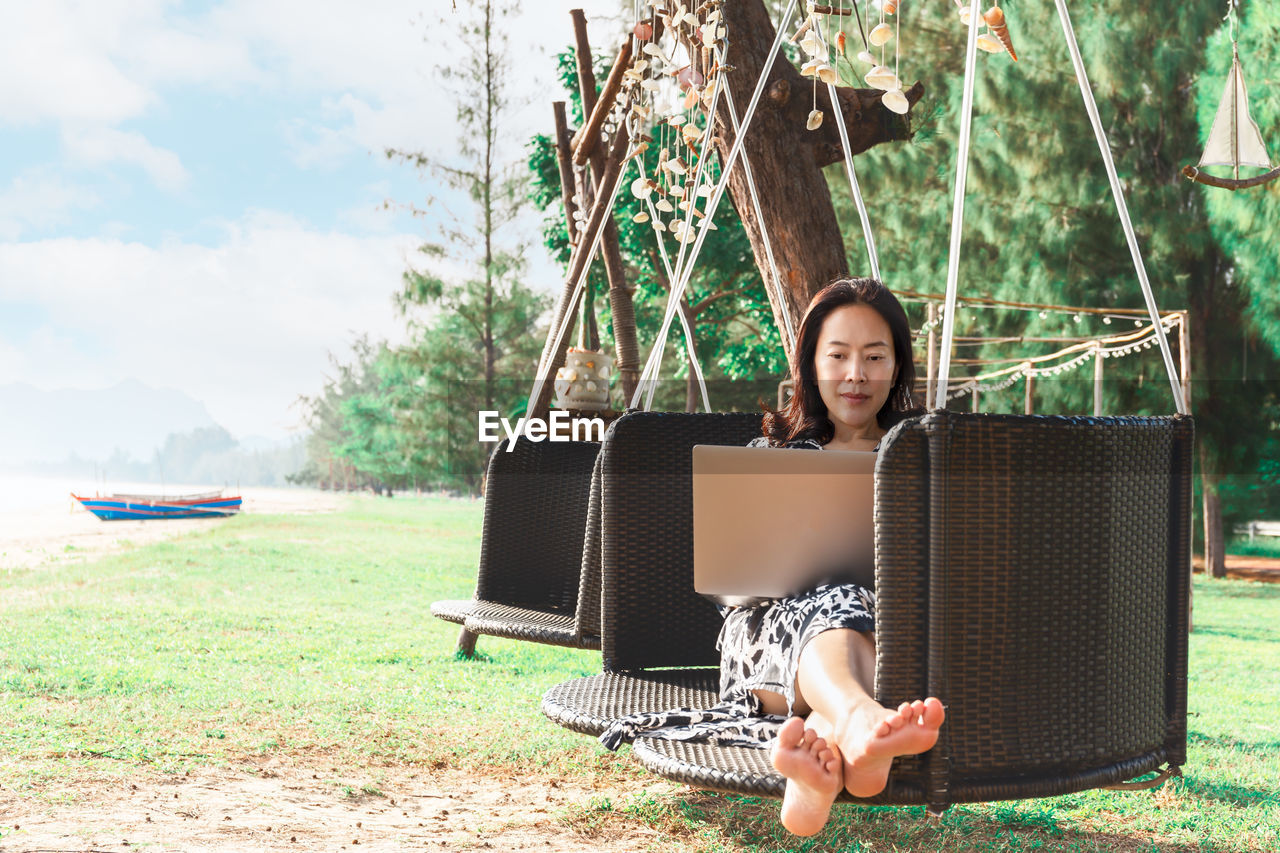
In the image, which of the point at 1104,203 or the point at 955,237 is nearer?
the point at 955,237

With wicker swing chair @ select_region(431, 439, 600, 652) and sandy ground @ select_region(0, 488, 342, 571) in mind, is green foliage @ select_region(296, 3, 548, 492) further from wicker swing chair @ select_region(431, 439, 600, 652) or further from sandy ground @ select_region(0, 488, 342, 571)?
wicker swing chair @ select_region(431, 439, 600, 652)

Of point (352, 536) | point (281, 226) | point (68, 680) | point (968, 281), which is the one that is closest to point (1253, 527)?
point (968, 281)

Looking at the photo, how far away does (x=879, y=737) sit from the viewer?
135cm

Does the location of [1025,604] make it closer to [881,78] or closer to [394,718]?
[881,78]

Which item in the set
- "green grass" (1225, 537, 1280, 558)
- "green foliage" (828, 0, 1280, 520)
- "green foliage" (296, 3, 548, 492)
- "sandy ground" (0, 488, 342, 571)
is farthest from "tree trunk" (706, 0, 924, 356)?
"green grass" (1225, 537, 1280, 558)

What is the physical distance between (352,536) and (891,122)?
12156mm

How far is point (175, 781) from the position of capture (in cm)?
284

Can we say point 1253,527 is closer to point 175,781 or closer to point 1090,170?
point 1090,170

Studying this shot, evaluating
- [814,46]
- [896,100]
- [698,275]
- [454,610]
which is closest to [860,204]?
[896,100]

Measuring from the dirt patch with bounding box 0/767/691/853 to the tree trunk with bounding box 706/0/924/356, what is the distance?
1538 mm

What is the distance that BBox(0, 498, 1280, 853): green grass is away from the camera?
101 inches

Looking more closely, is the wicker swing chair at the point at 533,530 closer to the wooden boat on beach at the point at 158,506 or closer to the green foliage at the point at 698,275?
the green foliage at the point at 698,275

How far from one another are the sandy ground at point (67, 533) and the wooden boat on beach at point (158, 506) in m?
0.23

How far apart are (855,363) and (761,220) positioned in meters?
1.22
